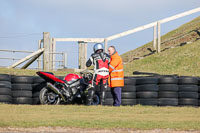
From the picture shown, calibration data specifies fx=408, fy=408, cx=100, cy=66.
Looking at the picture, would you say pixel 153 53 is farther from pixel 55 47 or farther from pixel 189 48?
pixel 55 47

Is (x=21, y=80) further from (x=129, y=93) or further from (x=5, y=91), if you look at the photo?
(x=129, y=93)

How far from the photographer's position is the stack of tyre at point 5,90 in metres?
13.4

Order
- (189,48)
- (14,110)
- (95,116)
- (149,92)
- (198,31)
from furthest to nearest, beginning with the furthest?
Result: 1. (198,31)
2. (189,48)
3. (149,92)
4. (14,110)
5. (95,116)

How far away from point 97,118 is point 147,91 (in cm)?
517

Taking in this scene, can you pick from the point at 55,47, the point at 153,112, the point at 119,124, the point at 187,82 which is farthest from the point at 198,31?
the point at 119,124

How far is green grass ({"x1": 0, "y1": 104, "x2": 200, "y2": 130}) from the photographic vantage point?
829 centimetres

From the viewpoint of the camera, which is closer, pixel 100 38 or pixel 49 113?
pixel 49 113

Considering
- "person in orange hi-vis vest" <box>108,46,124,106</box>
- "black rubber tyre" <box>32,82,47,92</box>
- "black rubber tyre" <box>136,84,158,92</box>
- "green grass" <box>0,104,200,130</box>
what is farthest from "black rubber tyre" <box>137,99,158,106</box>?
"black rubber tyre" <box>32,82,47,92</box>

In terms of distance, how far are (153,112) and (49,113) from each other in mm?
2832

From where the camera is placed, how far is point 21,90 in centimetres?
1388

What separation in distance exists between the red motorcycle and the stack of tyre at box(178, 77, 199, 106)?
3.20 meters

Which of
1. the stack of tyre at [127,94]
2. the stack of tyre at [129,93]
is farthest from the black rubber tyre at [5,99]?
the stack of tyre at [129,93]

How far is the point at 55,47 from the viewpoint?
2353 cm

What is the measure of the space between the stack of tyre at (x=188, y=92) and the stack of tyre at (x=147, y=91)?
37.7 inches
